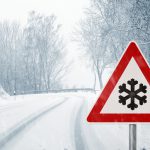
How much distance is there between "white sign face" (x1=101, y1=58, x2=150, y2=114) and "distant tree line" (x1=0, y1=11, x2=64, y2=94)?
43531mm

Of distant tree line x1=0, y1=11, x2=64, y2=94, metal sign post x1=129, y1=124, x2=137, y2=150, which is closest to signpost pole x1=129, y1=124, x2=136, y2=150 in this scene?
metal sign post x1=129, y1=124, x2=137, y2=150

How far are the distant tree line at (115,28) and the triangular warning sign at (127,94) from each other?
9.87 metres

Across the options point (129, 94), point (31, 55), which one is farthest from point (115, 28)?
point (31, 55)

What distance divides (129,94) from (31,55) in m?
47.5

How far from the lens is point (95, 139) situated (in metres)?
8.16

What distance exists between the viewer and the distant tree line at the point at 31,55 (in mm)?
47531

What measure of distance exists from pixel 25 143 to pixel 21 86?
45.6 metres

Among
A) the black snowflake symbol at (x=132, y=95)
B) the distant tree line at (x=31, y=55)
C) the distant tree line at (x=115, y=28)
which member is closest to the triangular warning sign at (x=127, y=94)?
the black snowflake symbol at (x=132, y=95)

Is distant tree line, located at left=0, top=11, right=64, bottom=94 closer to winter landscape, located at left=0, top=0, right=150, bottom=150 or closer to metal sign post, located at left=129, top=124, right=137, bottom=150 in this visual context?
winter landscape, located at left=0, top=0, right=150, bottom=150

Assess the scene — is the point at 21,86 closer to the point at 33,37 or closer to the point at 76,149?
the point at 33,37

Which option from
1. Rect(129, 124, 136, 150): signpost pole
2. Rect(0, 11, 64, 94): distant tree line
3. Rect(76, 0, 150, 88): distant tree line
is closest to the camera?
Rect(129, 124, 136, 150): signpost pole

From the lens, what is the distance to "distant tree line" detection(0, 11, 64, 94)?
4753 centimetres

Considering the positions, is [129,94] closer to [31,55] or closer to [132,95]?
[132,95]

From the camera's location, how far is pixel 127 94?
344cm
